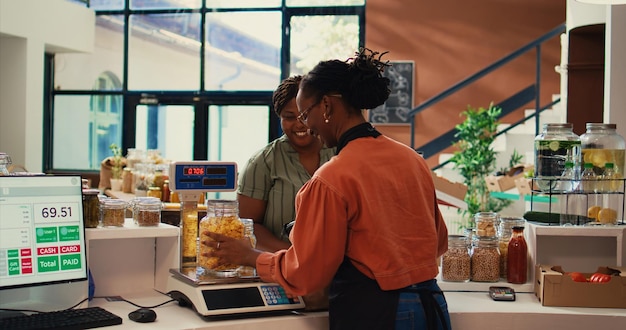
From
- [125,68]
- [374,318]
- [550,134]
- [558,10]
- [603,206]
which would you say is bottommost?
[374,318]

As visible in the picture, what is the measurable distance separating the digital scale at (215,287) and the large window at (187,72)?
6356mm

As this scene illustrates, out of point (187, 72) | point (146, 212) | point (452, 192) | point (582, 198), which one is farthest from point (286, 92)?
point (187, 72)

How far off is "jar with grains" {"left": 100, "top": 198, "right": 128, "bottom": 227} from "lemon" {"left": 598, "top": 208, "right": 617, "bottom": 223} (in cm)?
173

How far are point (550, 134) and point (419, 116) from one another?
5783 millimetres

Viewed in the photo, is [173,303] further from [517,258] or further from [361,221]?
[517,258]

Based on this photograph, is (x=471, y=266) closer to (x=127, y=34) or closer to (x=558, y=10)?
(x=558, y=10)

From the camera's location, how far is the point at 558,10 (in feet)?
27.5

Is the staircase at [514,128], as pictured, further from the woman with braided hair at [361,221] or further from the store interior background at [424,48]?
the woman with braided hair at [361,221]

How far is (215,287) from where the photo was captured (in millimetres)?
2336

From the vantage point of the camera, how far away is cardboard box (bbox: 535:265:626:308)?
260 cm

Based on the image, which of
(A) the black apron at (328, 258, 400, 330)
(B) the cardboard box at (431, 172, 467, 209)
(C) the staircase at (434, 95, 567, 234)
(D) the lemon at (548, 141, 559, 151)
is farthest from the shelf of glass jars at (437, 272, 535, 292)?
(C) the staircase at (434, 95, 567, 234)

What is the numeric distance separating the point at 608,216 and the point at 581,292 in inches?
15.8

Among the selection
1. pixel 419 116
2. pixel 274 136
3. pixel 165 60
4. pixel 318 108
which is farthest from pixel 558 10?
pixel 318 108

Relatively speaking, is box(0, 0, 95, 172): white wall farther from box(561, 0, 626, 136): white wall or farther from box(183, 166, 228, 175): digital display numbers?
box(561, 0, 626, 136): white wall
